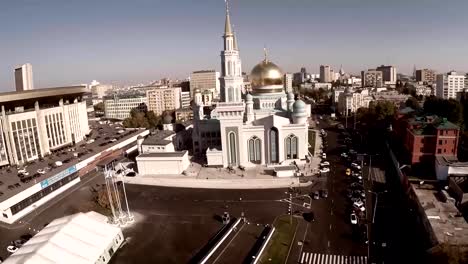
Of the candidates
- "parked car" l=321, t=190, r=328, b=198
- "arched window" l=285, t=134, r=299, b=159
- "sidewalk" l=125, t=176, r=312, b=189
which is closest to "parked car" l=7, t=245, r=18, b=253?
"sidewalk" l=125, t=176, r=312, b=189

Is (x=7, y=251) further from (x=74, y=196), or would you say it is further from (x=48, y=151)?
(x=48, y=151)

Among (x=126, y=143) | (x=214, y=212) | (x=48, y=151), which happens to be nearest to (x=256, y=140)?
(x=214, y=212)

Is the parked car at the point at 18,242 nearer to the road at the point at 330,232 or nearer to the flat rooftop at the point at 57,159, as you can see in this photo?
the flat rooftop at the point at 57,159

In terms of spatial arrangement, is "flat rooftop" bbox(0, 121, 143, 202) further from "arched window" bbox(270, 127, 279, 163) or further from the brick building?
the brick building

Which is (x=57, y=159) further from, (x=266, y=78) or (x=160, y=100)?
(x=160, y=100)

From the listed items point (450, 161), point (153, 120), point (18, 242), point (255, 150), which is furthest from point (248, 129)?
point (153, 120)
